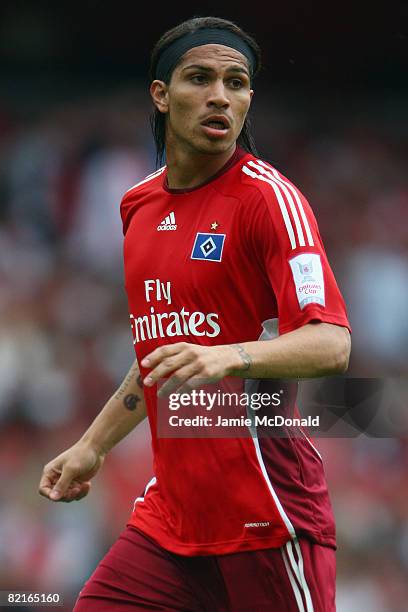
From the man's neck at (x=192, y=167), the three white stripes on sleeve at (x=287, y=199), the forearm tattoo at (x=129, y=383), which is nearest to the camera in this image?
the three white stripes on sleeve at (x=287, y=199)

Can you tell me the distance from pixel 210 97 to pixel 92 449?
1415 mm

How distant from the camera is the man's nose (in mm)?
3977

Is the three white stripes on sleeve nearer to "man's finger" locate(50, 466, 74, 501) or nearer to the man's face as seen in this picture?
the man's face

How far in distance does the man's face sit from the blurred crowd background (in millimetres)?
4704

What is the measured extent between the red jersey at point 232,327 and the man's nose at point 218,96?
0.75 ft

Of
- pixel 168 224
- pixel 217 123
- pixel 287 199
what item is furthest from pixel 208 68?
pixel 287 199

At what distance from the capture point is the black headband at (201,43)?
4.12 m

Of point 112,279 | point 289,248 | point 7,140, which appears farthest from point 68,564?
point 289,248

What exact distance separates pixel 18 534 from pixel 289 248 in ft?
17.3

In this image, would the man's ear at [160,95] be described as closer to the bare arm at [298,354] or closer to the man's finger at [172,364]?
the bare arm at [298,354]

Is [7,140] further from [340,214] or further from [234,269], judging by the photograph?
[234,269]

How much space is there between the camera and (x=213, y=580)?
3.81 m

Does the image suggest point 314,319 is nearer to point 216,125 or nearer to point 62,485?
point 216,125

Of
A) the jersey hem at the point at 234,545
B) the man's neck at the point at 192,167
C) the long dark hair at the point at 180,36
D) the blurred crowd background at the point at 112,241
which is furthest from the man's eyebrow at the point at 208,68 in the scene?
the blurred crowd background at the point at 112,241
